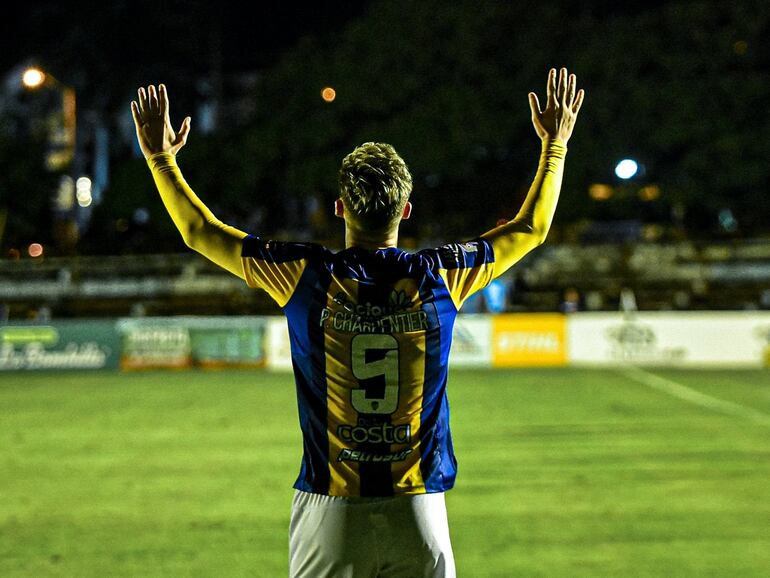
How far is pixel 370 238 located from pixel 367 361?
0.36m

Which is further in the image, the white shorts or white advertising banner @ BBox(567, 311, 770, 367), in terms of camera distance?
white advertising banner @ BBox(567, 311, 770, 367)

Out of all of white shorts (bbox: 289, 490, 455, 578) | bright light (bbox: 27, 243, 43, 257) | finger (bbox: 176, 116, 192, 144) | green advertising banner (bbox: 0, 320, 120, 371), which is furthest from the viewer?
bright light (bbox: 27, 243, 43, 257)

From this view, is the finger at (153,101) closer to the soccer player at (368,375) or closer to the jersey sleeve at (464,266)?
the soccer player at (368,375)

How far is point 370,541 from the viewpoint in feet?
8.29

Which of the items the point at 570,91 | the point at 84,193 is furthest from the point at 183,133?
the point at 84,193

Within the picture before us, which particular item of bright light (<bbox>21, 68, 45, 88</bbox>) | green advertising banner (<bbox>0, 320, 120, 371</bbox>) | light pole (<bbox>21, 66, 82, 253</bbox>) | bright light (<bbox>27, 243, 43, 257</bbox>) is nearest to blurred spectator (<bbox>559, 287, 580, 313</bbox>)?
green advertising banner (<bbox>0, 320, 120, 371</bbox>)

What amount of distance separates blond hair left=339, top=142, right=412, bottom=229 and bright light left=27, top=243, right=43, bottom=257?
46.6m

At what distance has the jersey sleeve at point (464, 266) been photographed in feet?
8.77

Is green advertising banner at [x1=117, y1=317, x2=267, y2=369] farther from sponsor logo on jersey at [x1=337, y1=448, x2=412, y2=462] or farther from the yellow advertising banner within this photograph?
sponsor logo on jersey at [x1=337, y1=448, x2=412, y2=462]

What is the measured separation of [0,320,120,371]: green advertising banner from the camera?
21.7 metres

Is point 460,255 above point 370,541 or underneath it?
above

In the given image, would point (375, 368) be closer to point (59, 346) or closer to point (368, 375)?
point (368, 375)

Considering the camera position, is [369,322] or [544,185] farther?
[544,185]

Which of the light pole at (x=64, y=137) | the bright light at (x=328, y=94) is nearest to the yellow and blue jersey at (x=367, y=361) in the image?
the bright light at (x=328, y=94)
